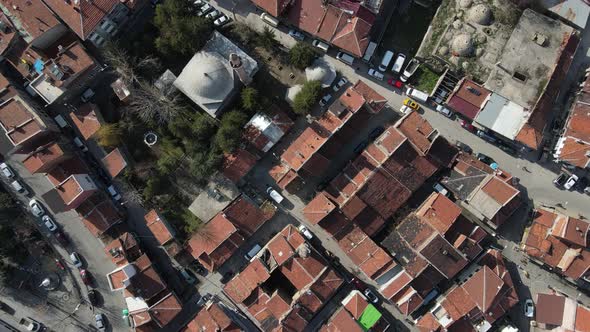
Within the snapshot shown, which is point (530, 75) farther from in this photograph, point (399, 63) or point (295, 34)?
point (295, 34)

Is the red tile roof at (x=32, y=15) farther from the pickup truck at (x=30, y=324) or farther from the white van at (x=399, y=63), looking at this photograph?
the white van at (x=399, y=63)

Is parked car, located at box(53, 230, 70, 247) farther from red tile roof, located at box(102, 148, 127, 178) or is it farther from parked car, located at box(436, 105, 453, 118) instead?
parked car, located at box(436, 105, 453, 118)

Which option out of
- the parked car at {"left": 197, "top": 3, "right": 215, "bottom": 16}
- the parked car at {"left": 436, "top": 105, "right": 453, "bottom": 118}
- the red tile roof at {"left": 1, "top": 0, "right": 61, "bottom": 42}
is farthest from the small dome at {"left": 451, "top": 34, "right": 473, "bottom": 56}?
the red tile roof at {"left": 1, "top": 0, "right": 61, "bottom": 42}

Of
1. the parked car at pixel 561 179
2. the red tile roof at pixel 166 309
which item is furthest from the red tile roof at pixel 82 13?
the parked car at pixel 561 179

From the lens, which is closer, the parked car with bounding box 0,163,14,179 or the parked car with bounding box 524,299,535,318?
the parked car with bounding box 524,299,535,318

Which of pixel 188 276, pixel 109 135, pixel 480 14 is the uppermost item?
pixel 480 14

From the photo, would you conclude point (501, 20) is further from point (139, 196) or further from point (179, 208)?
point (139, 196)

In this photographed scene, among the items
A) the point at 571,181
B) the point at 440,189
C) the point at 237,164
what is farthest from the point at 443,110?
the point at 237,164
